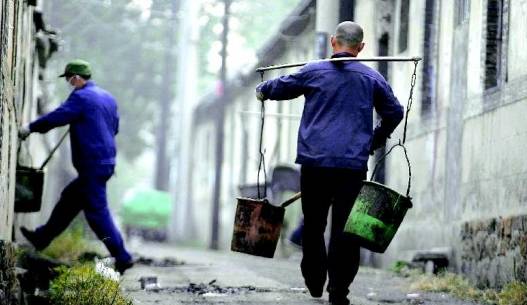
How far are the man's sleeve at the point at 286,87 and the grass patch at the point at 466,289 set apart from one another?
2.11 m

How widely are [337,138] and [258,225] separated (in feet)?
3.30

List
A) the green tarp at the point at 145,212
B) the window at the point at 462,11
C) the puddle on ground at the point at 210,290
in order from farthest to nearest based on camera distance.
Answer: the green tarp at the point at 145,212
the window at the point at 462,11
the puddle on ground at the point at 210,290

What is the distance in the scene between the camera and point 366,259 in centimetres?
1736

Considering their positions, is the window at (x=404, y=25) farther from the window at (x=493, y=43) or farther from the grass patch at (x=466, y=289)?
the grass patch at (x=466, y=289)

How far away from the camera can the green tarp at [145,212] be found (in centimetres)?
3844

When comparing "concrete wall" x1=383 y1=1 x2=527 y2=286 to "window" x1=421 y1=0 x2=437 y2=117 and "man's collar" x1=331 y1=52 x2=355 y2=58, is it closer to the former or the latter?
"window" x1=421 y1=0 x2=437 y2=117

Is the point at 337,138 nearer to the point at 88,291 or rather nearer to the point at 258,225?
the point at 258,225

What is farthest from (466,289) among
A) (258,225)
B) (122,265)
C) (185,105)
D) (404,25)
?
(185,105)

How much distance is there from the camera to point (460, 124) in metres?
12.5

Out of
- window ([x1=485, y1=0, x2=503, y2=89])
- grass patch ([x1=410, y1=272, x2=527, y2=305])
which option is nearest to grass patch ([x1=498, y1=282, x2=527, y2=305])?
grass patch ([x1=410, y1=272, x2=527, y2=305])

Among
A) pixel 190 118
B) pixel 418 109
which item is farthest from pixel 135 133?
pixel 418 109

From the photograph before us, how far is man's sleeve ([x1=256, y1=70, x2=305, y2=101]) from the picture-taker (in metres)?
8.05

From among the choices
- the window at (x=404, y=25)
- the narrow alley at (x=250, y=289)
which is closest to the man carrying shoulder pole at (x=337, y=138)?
the narrow alley at (x=250, y=289)

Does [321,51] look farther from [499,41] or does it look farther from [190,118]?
[190,118]
